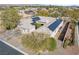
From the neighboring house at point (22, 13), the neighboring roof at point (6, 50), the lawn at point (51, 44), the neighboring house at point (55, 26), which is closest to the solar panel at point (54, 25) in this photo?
the neighboring house at point (55, 26)

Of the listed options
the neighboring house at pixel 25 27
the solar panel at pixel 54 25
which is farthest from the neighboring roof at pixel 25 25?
the solar panel at pixel 54 25

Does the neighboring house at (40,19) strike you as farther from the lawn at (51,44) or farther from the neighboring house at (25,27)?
the lawn at (51,44)

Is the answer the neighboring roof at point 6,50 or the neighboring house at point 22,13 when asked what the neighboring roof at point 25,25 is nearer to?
the neighboring house at point 22,13

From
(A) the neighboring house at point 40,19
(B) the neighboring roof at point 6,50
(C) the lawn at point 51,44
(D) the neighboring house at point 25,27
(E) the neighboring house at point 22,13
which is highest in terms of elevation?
(E) the neighboring house at point 22,13

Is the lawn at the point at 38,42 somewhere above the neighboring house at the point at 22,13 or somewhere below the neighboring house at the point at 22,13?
below

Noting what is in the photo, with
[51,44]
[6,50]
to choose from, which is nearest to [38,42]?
[51,44]

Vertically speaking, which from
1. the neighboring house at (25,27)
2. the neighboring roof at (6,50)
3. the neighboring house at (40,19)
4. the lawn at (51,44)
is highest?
the neighboring house at (40,19)

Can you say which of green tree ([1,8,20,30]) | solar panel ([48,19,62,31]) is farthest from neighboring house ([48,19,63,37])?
green tree ([1,8,20,30])

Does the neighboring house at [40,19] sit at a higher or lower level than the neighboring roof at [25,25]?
higher

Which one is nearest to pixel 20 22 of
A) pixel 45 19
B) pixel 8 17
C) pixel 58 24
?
pixel 8 17
